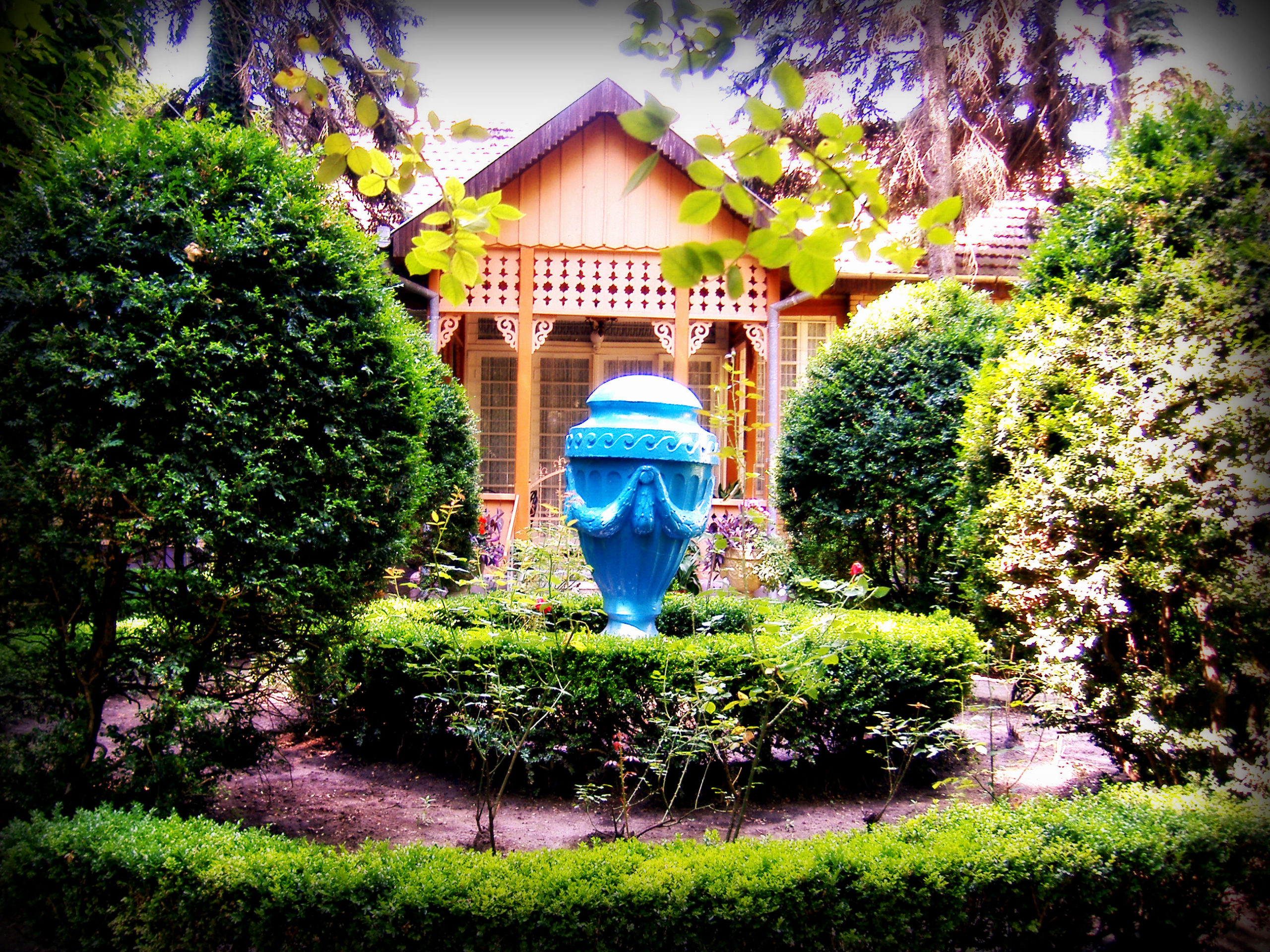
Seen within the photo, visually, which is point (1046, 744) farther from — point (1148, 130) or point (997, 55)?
point (997, 55)

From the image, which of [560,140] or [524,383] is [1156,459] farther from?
[560,140]

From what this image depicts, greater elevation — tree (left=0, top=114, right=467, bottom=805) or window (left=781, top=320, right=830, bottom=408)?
window (left=781, top=320, right=830, bottom=408)

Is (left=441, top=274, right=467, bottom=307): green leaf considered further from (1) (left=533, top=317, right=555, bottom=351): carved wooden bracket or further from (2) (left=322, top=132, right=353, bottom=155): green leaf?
(1) (left=533, top=317, right=555, bottom=351): carved wooden bracket

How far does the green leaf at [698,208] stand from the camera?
1.38 metres

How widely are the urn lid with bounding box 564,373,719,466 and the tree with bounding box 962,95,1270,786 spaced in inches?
77.9

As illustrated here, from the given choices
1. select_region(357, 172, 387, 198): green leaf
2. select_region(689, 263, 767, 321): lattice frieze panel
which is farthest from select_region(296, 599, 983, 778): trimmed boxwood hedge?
select_region(689, 263, 767, 321): lattice frieze panel

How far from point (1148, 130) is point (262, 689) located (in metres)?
5.52

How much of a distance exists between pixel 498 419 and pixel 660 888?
10.9 meters

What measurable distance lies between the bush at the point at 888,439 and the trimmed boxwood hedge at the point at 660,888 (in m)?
4.27

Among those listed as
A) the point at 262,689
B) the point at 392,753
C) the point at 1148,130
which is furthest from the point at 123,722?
the point at 1148,130

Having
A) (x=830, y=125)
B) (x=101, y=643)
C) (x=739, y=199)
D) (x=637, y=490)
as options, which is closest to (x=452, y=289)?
(x=739, y=199)

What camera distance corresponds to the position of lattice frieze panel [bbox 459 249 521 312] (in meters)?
10.3

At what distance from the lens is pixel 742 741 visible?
141 inches

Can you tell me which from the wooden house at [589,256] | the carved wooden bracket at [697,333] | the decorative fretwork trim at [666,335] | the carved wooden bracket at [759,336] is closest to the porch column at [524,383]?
the wooden house at [589,256]
